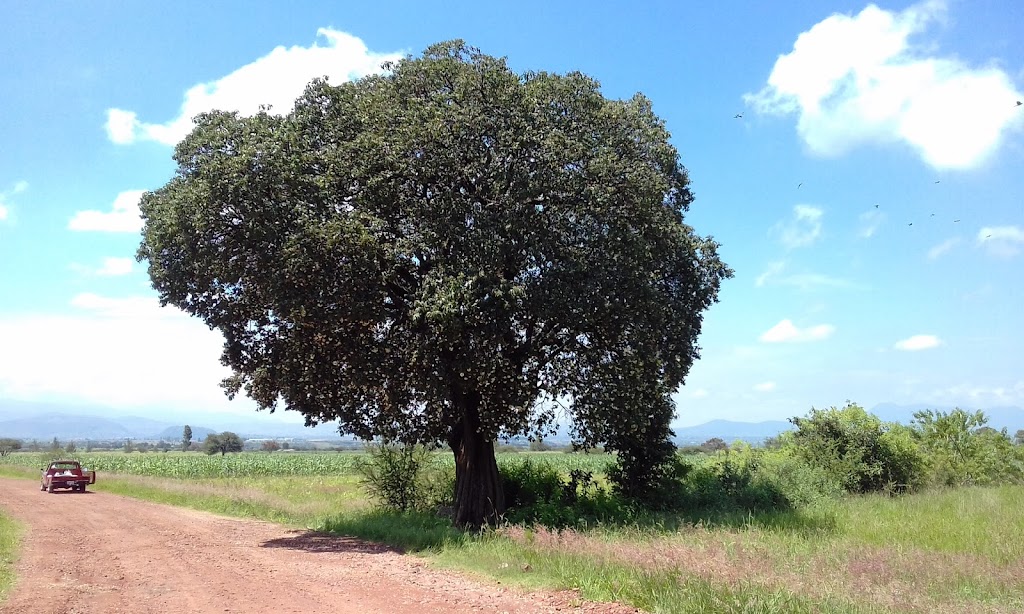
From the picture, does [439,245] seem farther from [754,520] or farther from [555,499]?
[754,520]

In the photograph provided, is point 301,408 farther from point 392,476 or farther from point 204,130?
point 204,130

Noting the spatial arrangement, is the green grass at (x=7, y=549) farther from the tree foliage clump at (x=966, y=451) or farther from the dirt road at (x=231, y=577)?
the tree foliage clump at (x=966, y=451)

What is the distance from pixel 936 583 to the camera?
10406mm

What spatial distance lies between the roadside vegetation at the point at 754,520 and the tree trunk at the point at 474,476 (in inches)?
25.1

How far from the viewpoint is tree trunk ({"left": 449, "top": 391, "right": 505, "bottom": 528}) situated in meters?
18.9

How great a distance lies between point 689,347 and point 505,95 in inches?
354

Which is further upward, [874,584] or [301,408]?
[301,408]

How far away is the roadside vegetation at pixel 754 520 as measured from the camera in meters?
Result: 9.66

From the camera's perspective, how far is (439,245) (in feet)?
52.7

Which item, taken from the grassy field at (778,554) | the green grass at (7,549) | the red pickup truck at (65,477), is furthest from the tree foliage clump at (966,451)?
the red pickup truck at (65,477)

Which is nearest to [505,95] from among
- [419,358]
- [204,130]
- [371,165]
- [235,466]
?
[371,165]

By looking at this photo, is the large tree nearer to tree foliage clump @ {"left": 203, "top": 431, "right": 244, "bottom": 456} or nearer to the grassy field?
the grassy field

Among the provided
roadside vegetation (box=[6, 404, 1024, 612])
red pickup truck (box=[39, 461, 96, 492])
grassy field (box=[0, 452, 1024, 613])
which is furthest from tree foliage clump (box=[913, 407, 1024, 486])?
red pickup truck (box=[39, 461, 96, 492])

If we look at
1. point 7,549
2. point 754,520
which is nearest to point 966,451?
point 754,520
